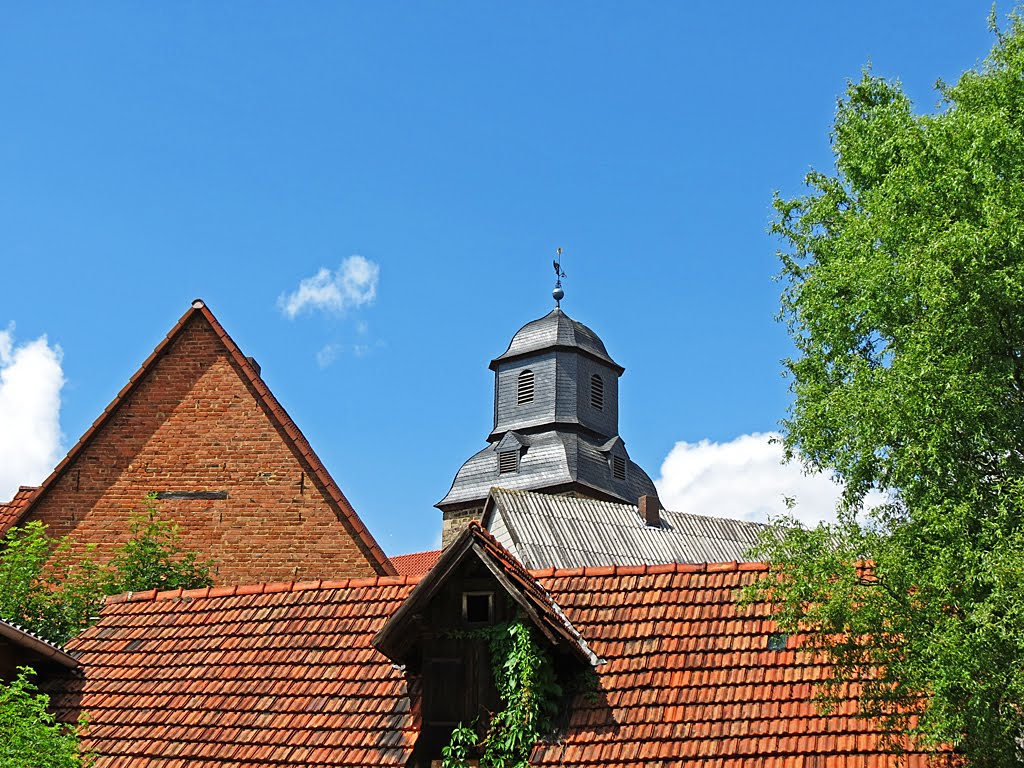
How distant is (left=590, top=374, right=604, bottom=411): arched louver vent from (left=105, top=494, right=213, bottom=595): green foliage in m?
38.2

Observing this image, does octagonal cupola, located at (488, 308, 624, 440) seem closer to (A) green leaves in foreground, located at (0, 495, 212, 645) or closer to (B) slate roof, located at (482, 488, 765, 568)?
(B) slate roof, located at (482, 488, 765, 568)

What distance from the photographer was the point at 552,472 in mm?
52562

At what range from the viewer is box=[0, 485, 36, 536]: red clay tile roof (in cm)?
1873

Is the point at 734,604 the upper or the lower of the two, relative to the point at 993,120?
lower

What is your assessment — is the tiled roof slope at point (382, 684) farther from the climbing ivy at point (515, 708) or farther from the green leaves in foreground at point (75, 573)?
the green leaves in foreground at point (75, 573)

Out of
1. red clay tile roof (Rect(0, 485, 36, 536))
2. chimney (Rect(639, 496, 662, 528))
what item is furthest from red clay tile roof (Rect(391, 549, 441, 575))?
red clay tile roof (Rect(0, 485, 36, 536))

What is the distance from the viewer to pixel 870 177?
12469mm

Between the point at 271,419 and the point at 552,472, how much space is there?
112ft

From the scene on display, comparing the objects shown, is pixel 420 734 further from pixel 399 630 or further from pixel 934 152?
pixel 934 152

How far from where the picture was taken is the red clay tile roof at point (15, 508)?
18734mm

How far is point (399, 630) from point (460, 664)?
0.73 m

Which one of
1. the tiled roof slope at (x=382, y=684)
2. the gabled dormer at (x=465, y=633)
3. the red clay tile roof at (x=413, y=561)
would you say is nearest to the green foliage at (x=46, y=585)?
the tiled roof slope at (x=382, y=684)

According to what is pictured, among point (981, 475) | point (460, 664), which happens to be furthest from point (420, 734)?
point (981, 475)

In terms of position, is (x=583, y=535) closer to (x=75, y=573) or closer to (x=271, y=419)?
(x=271, y=419)
